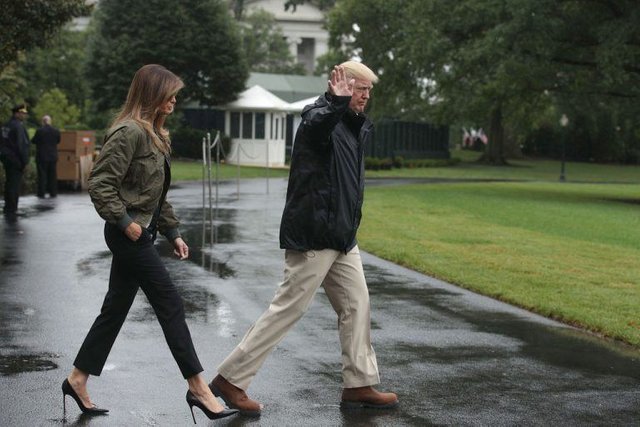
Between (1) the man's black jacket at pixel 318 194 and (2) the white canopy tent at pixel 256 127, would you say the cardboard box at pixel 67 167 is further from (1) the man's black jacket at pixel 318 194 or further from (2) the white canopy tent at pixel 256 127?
(2) the white canopy tent at pixel 256 127

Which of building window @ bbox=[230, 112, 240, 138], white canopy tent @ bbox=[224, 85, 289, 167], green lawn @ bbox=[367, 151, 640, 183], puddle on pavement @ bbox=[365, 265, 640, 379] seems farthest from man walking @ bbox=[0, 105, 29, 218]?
building window @ bbox=[230, 112, 240, 138]

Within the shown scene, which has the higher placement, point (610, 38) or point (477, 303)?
point (610, 38)

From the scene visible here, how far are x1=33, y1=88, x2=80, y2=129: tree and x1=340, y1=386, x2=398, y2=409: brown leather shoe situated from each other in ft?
147

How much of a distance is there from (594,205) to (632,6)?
5.72 metres

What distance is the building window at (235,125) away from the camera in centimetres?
5338

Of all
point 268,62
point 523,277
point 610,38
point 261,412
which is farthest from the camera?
point 268,62

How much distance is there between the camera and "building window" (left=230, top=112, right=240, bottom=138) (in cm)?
5338

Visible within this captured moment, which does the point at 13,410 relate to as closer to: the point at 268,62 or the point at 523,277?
the point at 523,277

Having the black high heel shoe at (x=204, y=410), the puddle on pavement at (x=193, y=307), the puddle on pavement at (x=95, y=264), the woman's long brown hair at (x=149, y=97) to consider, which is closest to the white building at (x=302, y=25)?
the puddle on pavement at (x=95, y=264)

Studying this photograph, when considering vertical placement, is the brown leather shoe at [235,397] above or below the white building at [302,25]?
below

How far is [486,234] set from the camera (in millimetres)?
20625

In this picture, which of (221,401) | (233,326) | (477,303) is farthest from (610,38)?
(221,401)

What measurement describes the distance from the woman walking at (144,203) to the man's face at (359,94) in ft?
3.25

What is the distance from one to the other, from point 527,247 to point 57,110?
121 feet
